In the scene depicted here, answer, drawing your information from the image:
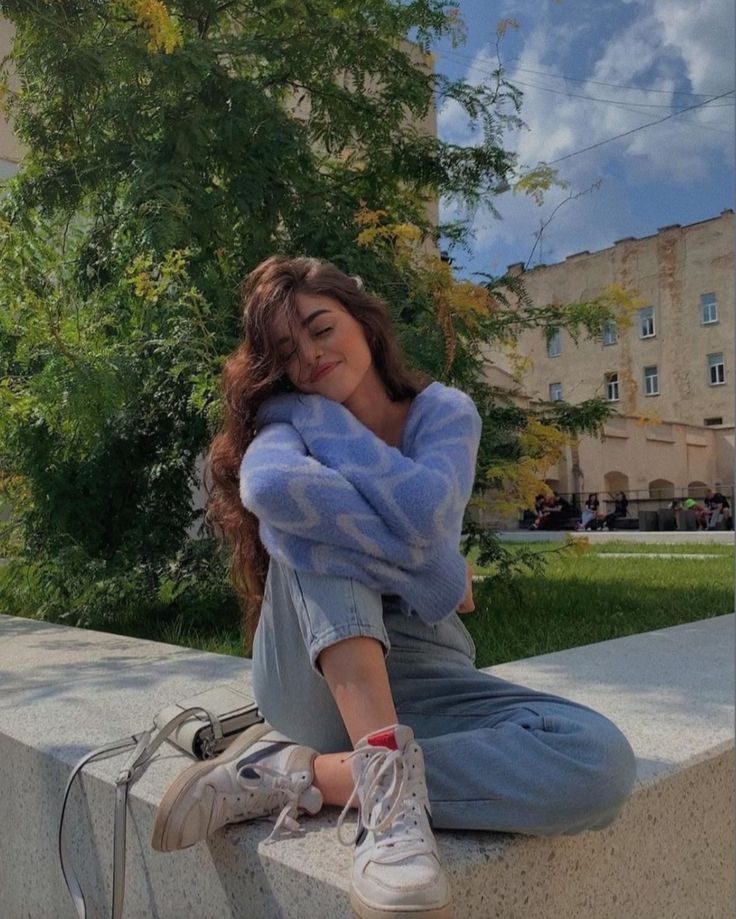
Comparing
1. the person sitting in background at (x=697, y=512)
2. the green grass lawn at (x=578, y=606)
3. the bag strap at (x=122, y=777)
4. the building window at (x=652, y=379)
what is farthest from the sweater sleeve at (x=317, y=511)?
the building window at (x=652, y=379)

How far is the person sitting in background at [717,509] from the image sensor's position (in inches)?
930

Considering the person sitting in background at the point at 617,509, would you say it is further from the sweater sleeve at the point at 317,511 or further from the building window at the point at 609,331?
the sweater sleeve at the point at 317,511

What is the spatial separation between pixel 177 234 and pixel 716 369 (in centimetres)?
3341

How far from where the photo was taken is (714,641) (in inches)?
138

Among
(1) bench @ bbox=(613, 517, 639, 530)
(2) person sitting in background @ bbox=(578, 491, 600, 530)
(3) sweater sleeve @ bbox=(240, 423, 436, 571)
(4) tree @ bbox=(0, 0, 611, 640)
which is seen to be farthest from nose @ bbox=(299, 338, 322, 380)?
(1) bench @ bbox=(613, 517, 639, 530)

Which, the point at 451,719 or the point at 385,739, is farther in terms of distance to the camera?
the point at 451,719

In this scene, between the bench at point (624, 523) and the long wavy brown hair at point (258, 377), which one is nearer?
the long wavy brown hair at point (258, 377)

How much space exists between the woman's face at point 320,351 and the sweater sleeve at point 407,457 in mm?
51

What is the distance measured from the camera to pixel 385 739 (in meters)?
1.32

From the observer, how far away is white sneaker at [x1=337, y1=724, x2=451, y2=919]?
3.71ft

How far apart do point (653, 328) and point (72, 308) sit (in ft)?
91.9

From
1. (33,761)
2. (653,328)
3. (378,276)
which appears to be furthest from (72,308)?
(653,328)

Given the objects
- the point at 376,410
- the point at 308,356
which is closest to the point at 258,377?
the point at 308,356

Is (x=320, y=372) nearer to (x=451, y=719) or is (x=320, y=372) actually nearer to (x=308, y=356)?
(x=308, y=356)
